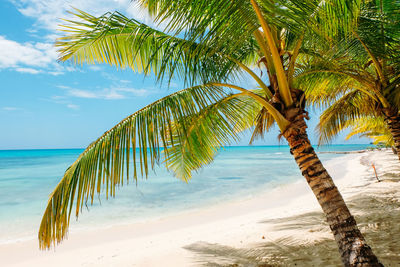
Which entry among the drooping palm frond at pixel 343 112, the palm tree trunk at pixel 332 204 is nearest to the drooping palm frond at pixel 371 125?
the drooping palm frond at pixel 343 112

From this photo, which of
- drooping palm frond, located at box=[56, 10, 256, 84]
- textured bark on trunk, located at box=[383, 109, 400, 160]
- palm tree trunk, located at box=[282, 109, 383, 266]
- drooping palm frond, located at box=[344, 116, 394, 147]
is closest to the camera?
palm tree trunk, located at box=[282, 109, 383, 266]

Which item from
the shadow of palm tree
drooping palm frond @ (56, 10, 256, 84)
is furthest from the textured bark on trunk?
drooping palm frond @ (56, 10, 256, 84)

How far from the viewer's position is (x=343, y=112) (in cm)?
551

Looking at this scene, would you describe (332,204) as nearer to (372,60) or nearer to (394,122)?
(394,122)

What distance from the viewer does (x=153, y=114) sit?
7.71ft

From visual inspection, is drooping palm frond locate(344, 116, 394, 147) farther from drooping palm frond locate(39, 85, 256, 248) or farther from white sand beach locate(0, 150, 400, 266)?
drooping palm frond locate(39, 85, 256, 248)

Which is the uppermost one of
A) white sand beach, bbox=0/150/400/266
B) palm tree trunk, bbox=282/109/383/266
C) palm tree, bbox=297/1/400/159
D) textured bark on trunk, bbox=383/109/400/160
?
palm tree, bbox=297/1/400/159

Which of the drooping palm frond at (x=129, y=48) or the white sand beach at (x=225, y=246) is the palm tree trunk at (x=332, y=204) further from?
the drooping palm frond at (x=129, y=48)

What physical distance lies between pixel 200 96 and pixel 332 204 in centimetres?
173

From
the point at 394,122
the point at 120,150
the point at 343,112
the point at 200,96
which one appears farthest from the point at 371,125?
the point at 120,150

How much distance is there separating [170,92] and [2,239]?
674 cm

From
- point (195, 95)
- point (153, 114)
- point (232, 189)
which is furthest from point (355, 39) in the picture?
point (232, 189)

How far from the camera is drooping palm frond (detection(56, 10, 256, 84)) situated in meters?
2.77

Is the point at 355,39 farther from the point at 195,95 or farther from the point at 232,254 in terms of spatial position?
the point at 232,254
